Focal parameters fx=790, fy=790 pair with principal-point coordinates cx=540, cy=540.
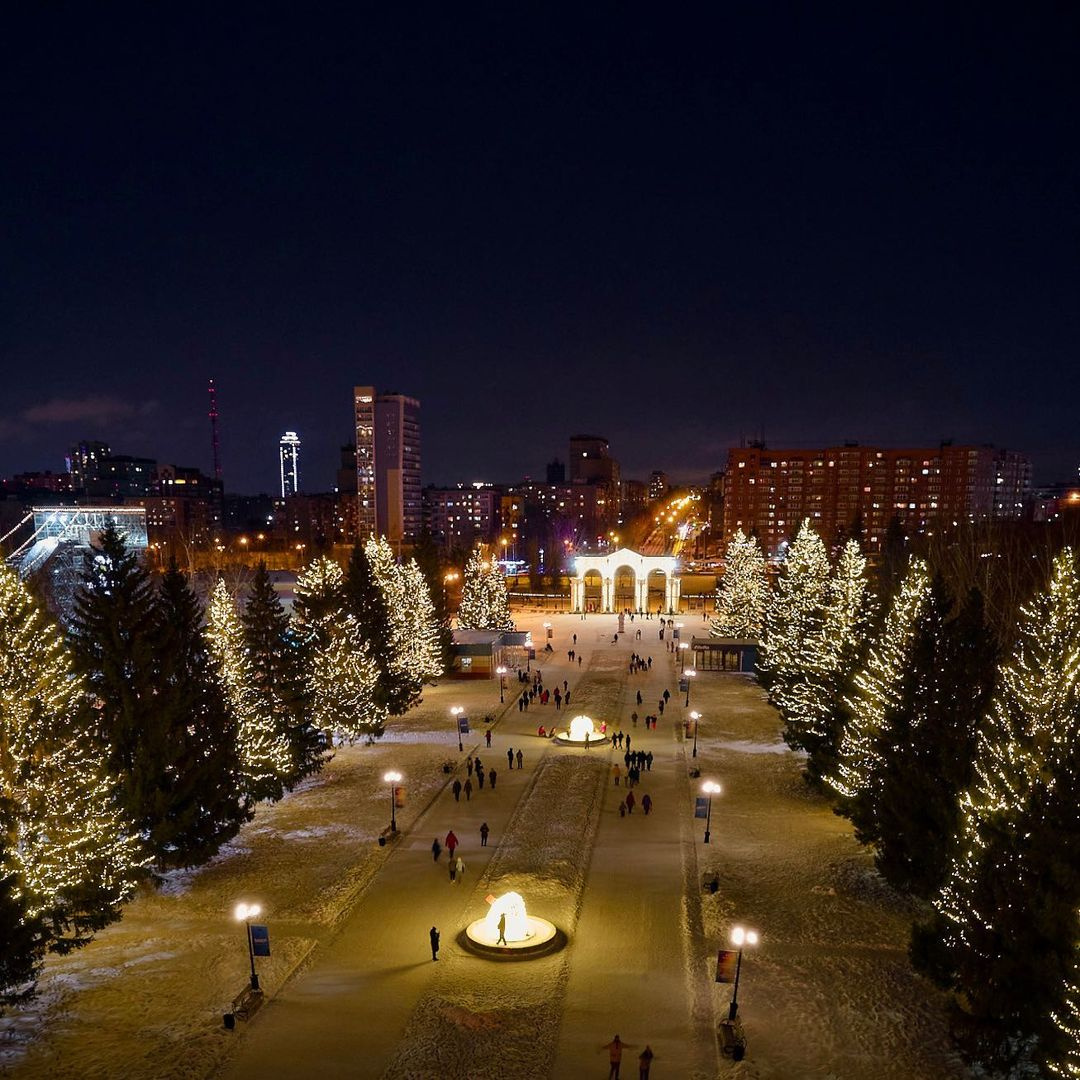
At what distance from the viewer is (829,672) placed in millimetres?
29844

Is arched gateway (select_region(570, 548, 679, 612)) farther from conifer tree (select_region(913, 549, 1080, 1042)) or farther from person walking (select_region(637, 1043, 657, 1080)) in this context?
person walking (select_region(637, 1043, 657, 1080))

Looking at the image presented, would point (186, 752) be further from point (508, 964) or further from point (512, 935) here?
point (508, 964)

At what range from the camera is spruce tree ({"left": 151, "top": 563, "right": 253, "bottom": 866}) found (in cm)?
2031

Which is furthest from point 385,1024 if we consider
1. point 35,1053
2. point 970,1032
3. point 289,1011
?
point 970,1032

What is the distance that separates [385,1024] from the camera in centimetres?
1583

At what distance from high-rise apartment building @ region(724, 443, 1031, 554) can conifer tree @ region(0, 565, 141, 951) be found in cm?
12736

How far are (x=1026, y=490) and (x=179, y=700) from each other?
19110cm

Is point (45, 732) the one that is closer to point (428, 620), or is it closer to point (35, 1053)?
point (35, 1053)

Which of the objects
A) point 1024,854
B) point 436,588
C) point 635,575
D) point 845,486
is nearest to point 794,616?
point 436,588

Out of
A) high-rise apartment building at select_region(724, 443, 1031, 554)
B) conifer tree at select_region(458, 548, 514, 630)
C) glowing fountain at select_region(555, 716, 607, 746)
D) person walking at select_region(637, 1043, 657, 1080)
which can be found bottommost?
glowing fountain at select_region(555, 716, 607, 746)

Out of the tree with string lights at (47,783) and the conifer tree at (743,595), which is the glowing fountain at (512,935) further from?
the conifer tree at (743,595)

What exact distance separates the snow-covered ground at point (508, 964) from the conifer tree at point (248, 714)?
1.71 m

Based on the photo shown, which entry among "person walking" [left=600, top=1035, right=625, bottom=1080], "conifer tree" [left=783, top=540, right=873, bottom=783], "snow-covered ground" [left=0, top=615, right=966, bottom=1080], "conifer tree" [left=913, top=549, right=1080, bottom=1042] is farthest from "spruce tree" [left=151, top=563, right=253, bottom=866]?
"conifer tree" [left=783, top=540, right=873, bottom=783]

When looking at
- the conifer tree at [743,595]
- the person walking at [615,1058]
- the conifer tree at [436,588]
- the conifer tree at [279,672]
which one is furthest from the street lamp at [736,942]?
the conifer tree at [743,595]
